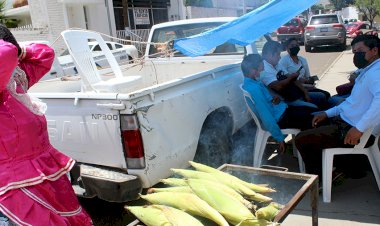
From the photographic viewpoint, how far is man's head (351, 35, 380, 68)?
12.2ft

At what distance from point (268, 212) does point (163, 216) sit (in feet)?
1.84

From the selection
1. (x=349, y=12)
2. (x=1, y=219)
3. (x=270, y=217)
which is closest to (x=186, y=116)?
(x=270, y=217)

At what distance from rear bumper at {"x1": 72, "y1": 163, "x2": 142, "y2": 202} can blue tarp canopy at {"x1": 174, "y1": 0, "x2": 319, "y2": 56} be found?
5.22 ft

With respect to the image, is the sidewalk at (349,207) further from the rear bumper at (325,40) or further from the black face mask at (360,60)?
the rear bumper at (325,40)

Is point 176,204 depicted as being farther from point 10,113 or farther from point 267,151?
point 267,151

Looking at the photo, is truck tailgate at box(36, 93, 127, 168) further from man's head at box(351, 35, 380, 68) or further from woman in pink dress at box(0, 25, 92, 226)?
man's head at box(351, 35, 380, 68)

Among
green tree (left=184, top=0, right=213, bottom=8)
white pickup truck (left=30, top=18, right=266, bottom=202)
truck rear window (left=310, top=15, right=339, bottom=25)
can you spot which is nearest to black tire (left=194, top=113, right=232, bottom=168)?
white pickup truck (left=30, top=18, right=266, bottom=202)

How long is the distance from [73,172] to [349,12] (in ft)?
215

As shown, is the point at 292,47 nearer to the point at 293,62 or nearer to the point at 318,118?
the point at 293,62

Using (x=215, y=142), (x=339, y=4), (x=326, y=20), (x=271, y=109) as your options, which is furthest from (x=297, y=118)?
(x=339, y=4)

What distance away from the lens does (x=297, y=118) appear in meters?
4.30

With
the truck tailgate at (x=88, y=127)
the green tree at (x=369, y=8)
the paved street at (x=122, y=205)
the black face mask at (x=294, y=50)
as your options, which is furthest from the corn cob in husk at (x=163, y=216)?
the green tree at (x=369, y=8)

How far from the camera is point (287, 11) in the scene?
438 cm

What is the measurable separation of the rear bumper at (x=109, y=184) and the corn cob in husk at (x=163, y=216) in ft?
3.03
